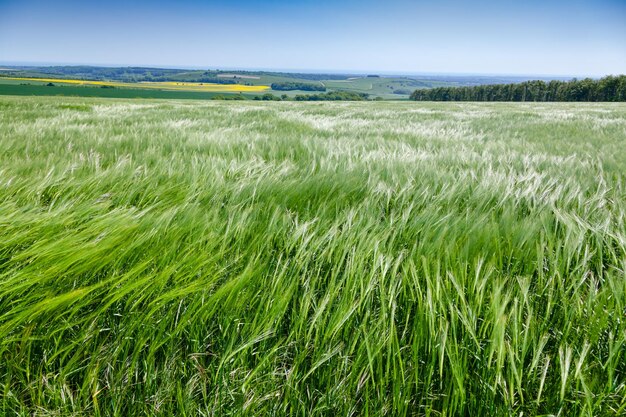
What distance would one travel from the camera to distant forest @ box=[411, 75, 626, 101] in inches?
3063

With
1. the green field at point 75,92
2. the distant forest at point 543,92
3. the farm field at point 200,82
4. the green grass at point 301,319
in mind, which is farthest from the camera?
the farm field at point 200,82

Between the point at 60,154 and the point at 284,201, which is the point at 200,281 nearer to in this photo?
the point at 284,201

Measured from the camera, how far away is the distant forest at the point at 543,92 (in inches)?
3063

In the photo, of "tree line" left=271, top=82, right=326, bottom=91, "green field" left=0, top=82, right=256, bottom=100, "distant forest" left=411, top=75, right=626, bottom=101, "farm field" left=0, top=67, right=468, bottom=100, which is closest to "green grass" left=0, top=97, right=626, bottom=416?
"green field" left=0, top=82, right=256, bottom=100

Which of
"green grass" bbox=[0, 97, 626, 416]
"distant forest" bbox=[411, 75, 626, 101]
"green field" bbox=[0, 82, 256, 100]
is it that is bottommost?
"green grass" bbox=[0, 97, 626, 416]

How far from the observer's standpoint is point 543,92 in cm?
9250

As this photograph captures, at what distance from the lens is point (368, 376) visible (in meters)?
0.70

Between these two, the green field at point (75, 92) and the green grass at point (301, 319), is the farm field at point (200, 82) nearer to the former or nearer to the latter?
the green field at point (75, 92)

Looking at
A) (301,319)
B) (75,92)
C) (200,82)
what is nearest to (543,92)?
(200,82)

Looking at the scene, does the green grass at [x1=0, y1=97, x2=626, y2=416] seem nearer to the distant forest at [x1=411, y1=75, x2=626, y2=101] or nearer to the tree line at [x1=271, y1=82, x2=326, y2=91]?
the tree line at [x1=271, y1=82, x2=326, y2=91]

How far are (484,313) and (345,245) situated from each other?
15.9 inches

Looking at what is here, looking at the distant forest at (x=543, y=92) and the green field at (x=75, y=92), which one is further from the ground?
the distant forest at (x=543, y=92)

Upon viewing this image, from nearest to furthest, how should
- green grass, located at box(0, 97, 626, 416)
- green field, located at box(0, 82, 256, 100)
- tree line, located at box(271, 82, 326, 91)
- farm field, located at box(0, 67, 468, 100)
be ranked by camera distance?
green grass, located at box(0, 97, 626, 416) → green field, located at box(0, 82, 256, 100) → farm field, located at box(0, 67, 468, 100) → tree line, located at box(271, 82, 326, 91)

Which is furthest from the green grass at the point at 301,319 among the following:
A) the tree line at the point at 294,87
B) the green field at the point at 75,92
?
the tree line at the point at 294,87
